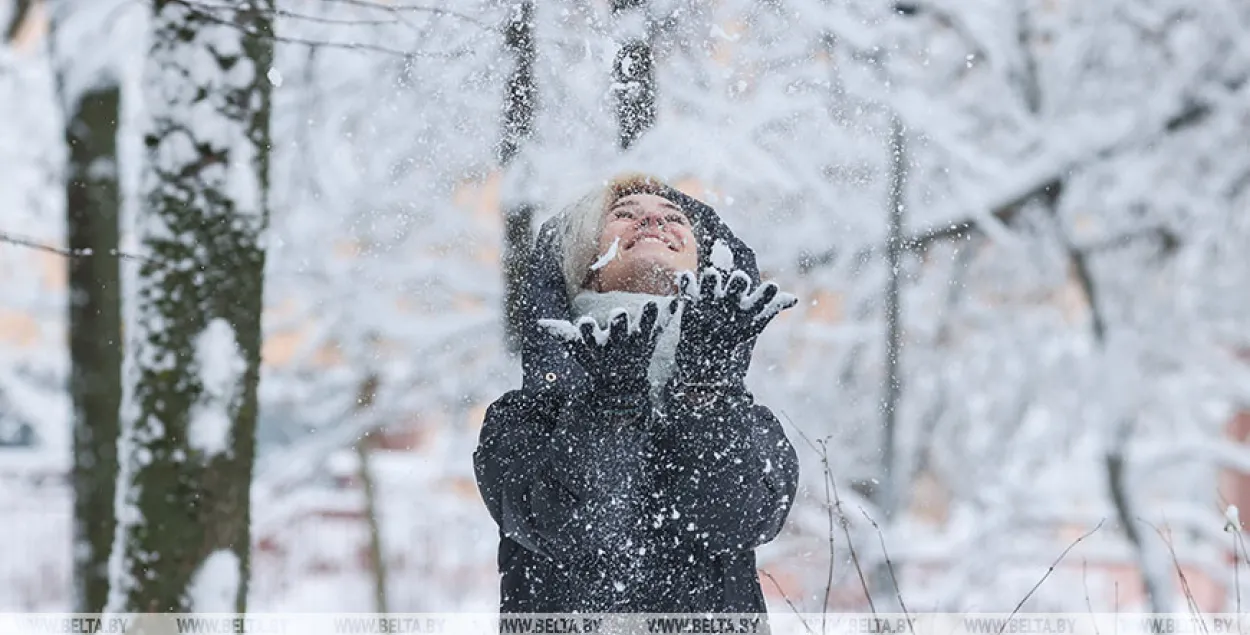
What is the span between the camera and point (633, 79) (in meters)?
2.66

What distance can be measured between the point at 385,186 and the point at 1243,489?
9482mm

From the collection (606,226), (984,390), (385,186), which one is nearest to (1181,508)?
(984,390)

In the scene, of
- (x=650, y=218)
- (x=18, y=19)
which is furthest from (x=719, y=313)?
(x=18, y=19)

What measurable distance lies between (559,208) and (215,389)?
140 cm

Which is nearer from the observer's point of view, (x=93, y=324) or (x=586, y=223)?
(x=586, y=223)

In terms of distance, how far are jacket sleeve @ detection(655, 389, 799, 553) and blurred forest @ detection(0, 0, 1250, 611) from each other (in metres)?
0.40

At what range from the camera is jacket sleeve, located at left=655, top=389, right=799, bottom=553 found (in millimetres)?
1952

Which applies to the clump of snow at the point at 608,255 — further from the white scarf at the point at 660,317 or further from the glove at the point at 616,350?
the glove at the point at 616,350

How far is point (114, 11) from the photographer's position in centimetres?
433

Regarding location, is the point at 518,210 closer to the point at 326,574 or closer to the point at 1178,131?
the point at 1178,131

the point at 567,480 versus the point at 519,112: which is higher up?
the point at 519,112

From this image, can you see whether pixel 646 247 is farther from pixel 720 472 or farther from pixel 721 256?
pixel 720 472

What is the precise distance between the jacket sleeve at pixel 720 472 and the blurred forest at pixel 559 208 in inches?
15.7

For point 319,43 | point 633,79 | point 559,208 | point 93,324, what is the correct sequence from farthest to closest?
point 93,324, point 319,43, point 633,79, point 559,208
